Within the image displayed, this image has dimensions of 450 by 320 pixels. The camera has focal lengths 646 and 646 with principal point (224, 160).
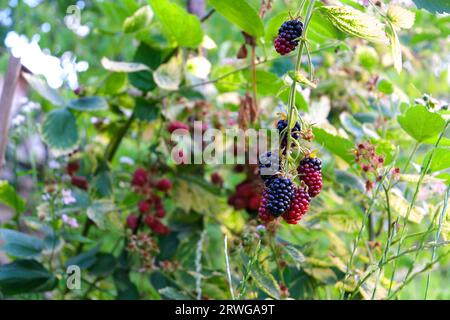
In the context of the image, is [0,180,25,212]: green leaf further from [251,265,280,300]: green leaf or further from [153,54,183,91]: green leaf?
[251,265,280,300]: green leaf

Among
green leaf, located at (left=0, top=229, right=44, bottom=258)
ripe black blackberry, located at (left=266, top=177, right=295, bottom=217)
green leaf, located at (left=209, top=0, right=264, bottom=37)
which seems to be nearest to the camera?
ripe black blackberry, located at (left=266, top=177, right=295, bottom=217)

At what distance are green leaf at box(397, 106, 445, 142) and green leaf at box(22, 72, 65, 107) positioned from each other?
0.73 m

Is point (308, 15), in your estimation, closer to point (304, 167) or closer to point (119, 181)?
point (304, 167)

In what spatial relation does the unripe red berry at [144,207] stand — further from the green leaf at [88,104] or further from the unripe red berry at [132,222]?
the green leaf at [88,104]

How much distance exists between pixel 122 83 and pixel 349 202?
0.57m

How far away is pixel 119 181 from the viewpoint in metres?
1.59

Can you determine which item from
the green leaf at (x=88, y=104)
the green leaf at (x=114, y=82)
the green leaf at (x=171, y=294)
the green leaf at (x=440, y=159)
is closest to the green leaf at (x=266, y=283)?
the green leaf at (x=171, y=294)

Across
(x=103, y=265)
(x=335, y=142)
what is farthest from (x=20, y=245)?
(x=335, y=142)

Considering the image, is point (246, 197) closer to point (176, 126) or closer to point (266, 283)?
point (176, 126)

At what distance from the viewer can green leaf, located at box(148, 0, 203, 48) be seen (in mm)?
1186

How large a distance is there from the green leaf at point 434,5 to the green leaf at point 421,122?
14cm

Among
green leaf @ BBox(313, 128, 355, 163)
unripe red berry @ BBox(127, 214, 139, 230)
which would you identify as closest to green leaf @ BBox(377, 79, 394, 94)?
green leaf @ BBox(313, 128, 355, 163)
